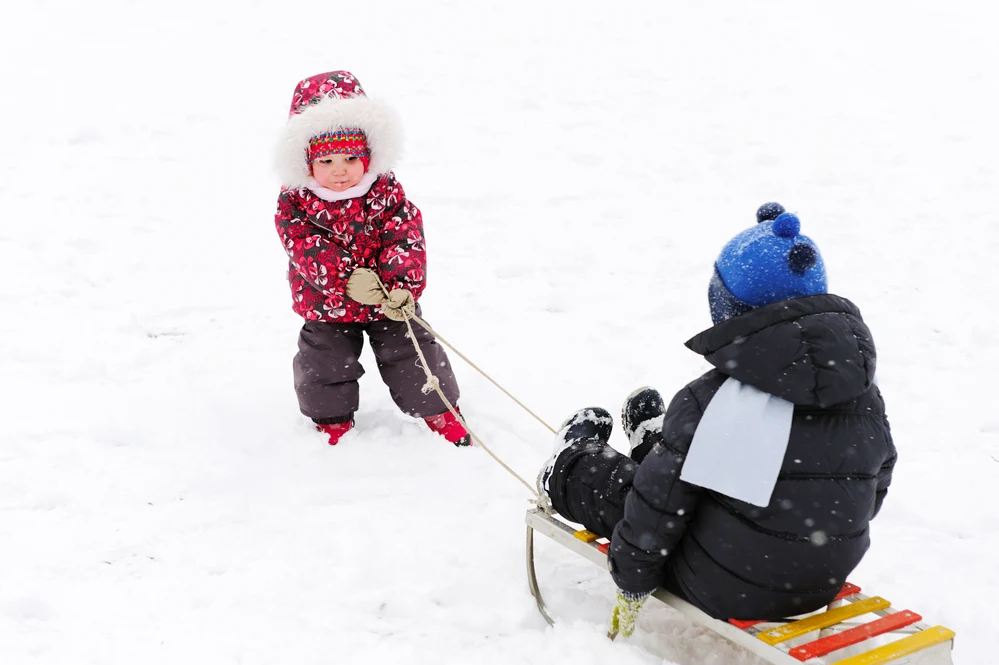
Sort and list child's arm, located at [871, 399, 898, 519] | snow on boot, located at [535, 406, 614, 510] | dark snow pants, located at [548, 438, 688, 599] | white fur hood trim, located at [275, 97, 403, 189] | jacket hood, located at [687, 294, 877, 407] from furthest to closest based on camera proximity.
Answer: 1. white fur hood trim, located at [275, 97, 403, 189]
2. snow on boot, located at [535, 406, 614, 510]
3. dark snow pants, located at [548, 438, 688, 599]
4. child's arm, located at [871, 399, 898, 519]
5. jacket hood, located at [687, 294, 877, 407]

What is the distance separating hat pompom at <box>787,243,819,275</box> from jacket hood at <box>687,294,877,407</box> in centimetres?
8

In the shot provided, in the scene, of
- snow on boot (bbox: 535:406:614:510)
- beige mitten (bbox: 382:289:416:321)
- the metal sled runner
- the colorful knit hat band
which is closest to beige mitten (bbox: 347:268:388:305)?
beige mitten (bbox: 382:289:416:321)

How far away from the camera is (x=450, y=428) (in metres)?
3.99

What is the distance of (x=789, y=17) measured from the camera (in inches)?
383

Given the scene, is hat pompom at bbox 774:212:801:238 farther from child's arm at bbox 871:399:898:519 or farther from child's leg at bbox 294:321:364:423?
child's leg at bbox 294:321:364:423

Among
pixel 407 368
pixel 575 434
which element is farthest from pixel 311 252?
pixel 575 434

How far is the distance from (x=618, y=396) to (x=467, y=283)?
1.44m

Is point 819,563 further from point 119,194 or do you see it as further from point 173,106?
point 173,106

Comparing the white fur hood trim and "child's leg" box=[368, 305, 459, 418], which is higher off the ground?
the white fur hood trim

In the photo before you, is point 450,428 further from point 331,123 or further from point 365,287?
point 331,123

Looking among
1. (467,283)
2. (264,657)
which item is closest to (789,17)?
(467,283)

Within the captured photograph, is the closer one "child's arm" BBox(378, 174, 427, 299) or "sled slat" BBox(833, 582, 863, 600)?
"sled slat" BBox(833, 582, 863, 600)

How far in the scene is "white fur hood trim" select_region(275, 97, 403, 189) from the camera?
11.7ft

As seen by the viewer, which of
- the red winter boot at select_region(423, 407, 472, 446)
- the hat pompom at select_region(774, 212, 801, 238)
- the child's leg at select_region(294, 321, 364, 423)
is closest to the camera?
the hat pompom at select_region(774, 212, 801, 238)
